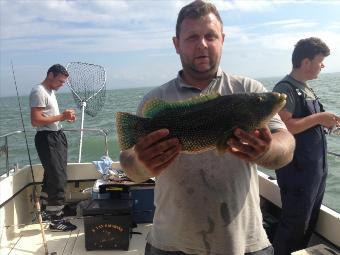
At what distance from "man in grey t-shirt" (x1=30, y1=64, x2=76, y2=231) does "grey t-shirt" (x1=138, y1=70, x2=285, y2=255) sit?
4103 millimetres

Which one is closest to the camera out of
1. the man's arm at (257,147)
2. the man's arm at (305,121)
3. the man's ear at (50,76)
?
the man's arm at (257,147)

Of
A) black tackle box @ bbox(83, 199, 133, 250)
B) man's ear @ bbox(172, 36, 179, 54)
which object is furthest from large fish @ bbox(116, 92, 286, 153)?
black tackle box @ bbox(83, 199, 133, 250)

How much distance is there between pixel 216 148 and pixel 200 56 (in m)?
0.66

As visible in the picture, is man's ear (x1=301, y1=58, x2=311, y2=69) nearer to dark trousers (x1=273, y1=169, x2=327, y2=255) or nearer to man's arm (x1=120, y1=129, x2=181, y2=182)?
dark trousers (x1=273, y1=169, x2=327, y2=255)

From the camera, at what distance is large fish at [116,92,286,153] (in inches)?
89.0

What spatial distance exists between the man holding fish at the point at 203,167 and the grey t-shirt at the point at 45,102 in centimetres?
419

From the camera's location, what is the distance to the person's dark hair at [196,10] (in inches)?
104

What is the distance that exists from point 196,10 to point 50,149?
14.7ft

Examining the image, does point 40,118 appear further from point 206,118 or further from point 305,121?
point 206,118

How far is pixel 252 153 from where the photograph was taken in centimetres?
221

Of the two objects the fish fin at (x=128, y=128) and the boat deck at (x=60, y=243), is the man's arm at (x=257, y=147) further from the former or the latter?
the boat deck at (x=60, y=243)

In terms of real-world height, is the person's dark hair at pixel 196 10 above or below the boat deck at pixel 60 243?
above

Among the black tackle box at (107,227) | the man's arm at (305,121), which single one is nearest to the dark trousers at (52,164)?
the black tackle box at (107,227)

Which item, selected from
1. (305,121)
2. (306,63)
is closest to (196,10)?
(305,121)
